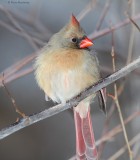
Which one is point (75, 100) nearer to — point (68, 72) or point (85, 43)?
point (68, 72)

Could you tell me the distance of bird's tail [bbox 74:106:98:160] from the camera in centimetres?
293

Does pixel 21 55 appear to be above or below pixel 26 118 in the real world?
above

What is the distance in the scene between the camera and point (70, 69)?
290 centimetres

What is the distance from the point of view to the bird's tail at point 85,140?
9.63 feet

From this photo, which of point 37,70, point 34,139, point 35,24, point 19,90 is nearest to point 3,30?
point 19,90

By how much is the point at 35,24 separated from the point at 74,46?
682 mm

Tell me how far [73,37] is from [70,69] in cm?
23

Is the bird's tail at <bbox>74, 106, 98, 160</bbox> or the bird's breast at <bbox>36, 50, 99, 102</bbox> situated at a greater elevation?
the bird's breast at <bbox>36, 50, 99, 102</bbox>

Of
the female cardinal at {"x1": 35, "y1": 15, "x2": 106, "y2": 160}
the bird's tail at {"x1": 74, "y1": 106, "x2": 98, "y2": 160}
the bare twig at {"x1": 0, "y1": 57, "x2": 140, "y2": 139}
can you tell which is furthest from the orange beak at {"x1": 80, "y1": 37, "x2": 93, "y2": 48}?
the bird's tail at {"x1": 74, "y1": 106, "x2": 98, "y2": 160}

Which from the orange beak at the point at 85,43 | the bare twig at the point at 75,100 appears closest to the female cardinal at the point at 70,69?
the orange beak at the point at 85,43

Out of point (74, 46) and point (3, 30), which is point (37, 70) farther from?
point (3, 30)

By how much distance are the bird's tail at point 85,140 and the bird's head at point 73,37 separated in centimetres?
51

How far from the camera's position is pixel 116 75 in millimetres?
2549

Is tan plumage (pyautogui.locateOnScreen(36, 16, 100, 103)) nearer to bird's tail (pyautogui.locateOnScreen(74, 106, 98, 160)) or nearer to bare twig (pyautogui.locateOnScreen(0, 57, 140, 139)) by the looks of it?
bare twig (pyautogui.locateOnScreen(0, 57, 140, 139))
